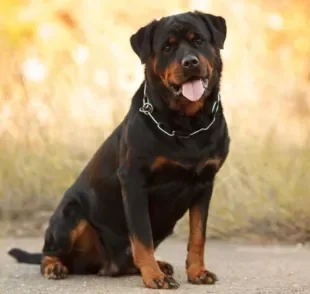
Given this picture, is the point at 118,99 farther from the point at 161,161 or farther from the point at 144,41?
the point at 161,161

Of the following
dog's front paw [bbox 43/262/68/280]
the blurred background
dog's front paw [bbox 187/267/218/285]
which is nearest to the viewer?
dog's front paw [bbox 187/267/218/285]

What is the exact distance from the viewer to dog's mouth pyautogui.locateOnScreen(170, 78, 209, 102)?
3.60 m

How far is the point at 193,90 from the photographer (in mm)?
3619

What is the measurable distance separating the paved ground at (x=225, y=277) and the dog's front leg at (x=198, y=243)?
58 millimetres

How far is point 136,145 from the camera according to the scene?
11.8 feet

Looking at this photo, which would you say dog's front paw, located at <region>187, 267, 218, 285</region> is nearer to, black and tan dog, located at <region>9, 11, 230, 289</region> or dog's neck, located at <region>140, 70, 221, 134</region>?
black and tan dog, located at <region>9, 11, 230, 289</region>

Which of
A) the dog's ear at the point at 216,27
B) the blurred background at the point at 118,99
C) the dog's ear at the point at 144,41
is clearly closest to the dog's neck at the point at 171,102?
the dog's ear at the point at 144,41

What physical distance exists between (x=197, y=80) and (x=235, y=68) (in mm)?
3717

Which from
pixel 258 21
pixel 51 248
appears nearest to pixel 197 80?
pixel 51 248

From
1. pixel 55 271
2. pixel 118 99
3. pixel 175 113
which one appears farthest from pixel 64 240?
pixel 118 99

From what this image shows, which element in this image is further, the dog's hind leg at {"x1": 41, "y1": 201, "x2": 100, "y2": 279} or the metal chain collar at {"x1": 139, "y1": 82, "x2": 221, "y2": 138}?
the dog's hind leg at {"x1": 41, "y1": 201, "x2": 100, "y2": 279}

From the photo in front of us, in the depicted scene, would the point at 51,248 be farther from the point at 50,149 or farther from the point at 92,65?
the point at 92,65

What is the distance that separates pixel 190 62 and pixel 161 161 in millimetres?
471

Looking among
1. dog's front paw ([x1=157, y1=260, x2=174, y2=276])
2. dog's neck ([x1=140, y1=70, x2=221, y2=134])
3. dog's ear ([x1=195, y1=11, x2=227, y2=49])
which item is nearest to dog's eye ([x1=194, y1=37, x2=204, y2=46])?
dog's ear ([x1=195, y1=11, x2=227, y2=49])
